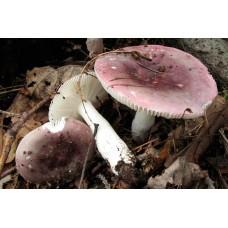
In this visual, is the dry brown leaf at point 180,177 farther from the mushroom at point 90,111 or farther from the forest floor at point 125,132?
the mushroom at point 90,111

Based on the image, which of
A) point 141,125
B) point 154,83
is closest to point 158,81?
point 154,83

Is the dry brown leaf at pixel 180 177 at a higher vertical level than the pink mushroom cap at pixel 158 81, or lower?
lower

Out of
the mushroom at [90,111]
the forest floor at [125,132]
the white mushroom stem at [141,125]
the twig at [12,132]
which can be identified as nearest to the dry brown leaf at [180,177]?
the forest floor at [125,132]

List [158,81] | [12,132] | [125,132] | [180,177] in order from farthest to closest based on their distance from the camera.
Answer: [125,132]
[12,132]
[158,81]
[180,177]

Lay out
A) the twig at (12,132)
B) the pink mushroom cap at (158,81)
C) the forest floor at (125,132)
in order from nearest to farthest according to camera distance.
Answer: the pink mushroom cap at (158,81)
the forest floor at (125,132)
the twig at (12,132)

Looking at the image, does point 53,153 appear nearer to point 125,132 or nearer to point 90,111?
point 90,111

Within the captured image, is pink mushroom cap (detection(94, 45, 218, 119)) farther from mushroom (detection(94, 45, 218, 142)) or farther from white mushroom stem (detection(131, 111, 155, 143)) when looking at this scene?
white mushroom stem (detection(131, 111, 155, 143))

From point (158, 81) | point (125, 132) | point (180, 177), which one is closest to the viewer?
point (180, 177)
